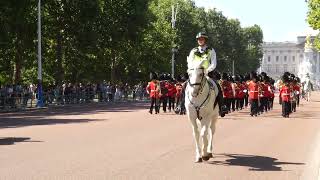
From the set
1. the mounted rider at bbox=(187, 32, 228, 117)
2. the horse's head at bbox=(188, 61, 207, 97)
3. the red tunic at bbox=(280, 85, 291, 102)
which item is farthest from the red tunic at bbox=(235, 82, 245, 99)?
the horse's head at bbox=(188, 61, 207, 97)

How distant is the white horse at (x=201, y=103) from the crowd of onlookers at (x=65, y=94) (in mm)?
22905

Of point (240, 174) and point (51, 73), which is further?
point (51, 73)

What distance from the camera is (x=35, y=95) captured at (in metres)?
39.2

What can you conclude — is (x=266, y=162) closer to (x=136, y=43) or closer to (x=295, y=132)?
(x=295, y=132)

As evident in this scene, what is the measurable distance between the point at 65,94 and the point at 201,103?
3078 centimetres

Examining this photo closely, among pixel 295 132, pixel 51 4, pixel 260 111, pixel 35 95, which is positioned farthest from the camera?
pixel 51 4

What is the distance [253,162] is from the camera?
1165 cm

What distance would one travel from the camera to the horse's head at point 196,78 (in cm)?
1130

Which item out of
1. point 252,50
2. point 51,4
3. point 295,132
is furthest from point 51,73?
point 252,50

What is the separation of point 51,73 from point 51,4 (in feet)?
32.9

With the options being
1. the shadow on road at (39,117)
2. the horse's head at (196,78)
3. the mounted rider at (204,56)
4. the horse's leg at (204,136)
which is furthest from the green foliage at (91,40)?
the horse's head at (196,78)

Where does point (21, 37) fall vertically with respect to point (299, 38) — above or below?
below

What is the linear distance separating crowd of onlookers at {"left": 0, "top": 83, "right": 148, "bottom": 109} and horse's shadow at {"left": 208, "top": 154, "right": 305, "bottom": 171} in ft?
74.9

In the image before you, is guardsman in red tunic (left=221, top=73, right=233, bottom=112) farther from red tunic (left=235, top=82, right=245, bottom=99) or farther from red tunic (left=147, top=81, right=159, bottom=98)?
red tunic (left=147, top=81, right=159, bottom=98)
